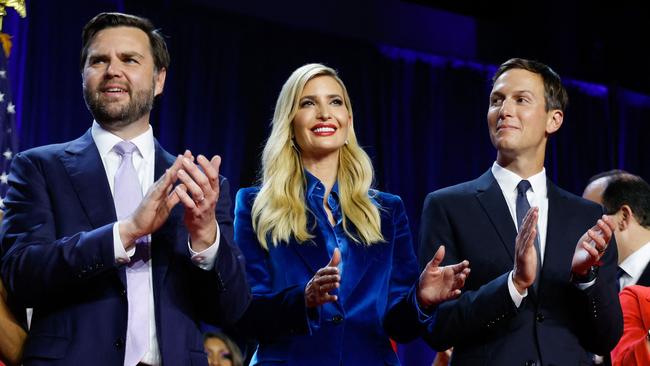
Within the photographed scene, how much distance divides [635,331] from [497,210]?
858 mm

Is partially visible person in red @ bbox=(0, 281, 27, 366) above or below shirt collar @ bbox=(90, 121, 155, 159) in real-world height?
below

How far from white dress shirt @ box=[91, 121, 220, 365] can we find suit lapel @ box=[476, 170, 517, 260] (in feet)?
3.49

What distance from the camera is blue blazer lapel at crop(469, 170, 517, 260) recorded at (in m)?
3.04

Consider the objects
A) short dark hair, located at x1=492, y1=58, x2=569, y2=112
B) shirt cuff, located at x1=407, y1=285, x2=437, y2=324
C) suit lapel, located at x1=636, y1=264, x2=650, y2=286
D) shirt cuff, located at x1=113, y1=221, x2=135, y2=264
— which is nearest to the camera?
shirt cuff, located at x1=113, y1=221, x2=135, y2=264

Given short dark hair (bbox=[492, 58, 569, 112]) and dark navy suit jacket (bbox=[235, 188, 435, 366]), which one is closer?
dark navy suit jacket (bbox=[235, 188, 435, 366])

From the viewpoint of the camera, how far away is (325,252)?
3.03 m

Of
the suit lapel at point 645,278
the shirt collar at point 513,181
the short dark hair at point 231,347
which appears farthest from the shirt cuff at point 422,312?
the short dark hair at point 231,347

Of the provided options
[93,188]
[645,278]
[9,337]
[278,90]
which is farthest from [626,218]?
[278,90]

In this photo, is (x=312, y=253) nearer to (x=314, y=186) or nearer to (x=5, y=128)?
(x=314, y=186)

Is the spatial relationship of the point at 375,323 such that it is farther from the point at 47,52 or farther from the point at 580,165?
the point at 580,165

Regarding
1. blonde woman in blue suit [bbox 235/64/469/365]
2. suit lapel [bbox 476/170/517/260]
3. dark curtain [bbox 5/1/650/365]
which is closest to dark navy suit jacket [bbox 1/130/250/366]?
blonde woman in blue suit [bbox 235/64/469/365]

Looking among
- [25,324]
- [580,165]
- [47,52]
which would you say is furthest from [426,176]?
[25,324]

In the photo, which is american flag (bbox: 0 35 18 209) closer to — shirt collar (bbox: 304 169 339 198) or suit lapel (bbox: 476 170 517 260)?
shirt collar (bbox: 304 169 339 198)

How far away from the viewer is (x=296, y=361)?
9.46 ft
